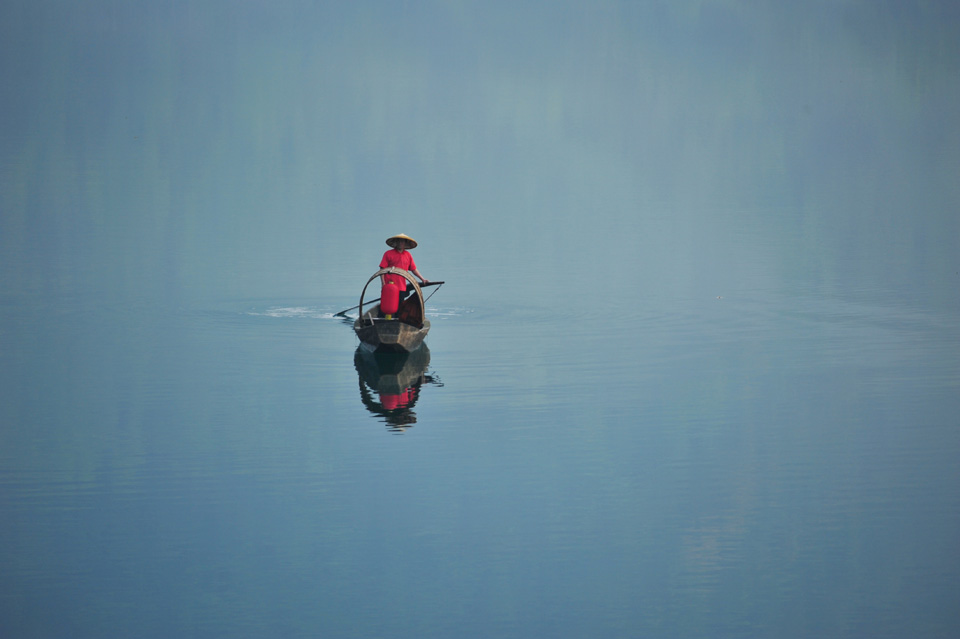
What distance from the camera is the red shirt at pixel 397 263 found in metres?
15.6

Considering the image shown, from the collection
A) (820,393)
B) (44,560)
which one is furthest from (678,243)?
(44,560)

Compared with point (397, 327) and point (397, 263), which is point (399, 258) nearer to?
point (397, 263)

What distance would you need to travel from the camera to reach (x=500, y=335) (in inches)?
683

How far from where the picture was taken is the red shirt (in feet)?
51.3

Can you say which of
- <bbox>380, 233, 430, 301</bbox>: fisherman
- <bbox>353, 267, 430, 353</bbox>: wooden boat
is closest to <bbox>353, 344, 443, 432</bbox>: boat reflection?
<bbox>353, 267, 430, 353</bbox>: wooden boat

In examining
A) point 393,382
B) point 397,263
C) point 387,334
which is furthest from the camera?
point 397,263

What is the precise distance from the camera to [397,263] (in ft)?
52.5

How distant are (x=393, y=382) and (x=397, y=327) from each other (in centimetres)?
100

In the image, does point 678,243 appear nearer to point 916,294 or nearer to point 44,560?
point 916,294

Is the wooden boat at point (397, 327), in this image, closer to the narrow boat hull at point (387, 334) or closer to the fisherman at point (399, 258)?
the narrow boat hull at point (387, 334)

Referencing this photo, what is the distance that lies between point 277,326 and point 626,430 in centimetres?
772

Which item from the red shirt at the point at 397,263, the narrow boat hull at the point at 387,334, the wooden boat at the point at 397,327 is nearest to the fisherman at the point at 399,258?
the red shirt at the point at 397,263

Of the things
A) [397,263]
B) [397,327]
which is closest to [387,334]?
[397,327]

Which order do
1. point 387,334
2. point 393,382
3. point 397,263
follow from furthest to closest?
point 397,263 < point 387,334 < point 393,382
